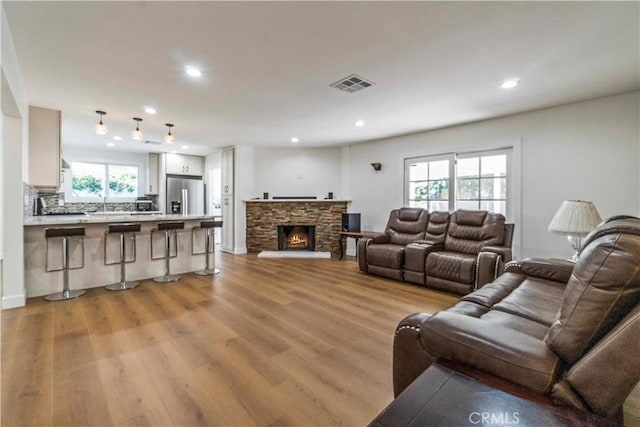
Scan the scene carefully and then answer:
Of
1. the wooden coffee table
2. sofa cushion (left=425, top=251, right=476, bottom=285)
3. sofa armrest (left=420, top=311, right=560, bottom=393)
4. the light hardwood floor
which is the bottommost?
the light hardwood floor

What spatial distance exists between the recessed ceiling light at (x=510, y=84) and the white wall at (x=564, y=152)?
3.82ft

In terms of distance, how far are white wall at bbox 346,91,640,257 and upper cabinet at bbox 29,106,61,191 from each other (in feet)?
18.4

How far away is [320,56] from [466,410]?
2.56m

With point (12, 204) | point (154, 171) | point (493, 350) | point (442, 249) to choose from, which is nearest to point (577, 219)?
point (442, 249)

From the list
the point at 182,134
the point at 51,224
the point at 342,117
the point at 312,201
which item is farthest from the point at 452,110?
the point at 51,224

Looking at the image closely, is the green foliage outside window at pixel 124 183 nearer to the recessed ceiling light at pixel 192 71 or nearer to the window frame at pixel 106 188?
the window frame at pixel 106 188

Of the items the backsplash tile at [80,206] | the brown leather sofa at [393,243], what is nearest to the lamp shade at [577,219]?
the brown leather sofa at [393,243]

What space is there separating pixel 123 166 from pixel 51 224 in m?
4.26

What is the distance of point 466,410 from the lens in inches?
32.5

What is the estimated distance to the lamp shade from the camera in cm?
271

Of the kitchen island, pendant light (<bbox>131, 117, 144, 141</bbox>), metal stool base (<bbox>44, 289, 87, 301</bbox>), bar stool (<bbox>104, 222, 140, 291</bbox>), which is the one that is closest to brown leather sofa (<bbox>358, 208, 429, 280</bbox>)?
the kitchen island

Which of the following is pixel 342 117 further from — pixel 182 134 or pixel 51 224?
pixel 51 224

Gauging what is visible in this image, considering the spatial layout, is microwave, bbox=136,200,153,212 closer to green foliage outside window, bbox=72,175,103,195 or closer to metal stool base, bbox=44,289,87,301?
green foliage outside window, bbox=72,175,103,195

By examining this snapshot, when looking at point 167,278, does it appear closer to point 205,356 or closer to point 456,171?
point 205,356
